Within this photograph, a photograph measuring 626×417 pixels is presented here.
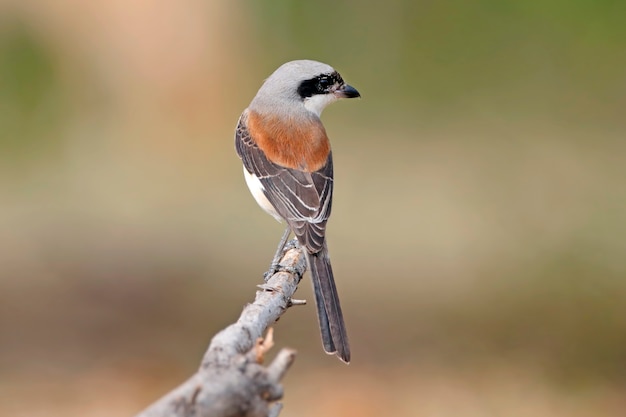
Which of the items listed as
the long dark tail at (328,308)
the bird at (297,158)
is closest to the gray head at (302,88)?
the bird at (297,158)

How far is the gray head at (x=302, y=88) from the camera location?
4051 millimetres

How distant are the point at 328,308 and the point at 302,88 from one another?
3.59 ft

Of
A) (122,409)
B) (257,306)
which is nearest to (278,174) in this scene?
(257,306)

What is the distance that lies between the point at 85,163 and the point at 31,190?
0.47 metres

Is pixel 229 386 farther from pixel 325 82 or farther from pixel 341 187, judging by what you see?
pixel 341 187

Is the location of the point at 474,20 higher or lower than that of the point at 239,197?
higher

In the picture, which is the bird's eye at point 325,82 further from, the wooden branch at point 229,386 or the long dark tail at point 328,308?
the wooden branch at point 229,386

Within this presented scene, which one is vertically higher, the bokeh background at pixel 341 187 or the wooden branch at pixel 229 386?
the bokeh background at pixel 341 187

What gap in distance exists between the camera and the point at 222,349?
81.9 inches

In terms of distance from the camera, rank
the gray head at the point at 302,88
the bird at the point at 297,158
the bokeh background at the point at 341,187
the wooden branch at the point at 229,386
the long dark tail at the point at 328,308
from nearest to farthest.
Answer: the wooden branch at the point at 229,386, the long dark tail at the point at 328,308, the bird at the point at 297,158, the gray head at the point at 302,88, the bokeh background at the point at 341,187

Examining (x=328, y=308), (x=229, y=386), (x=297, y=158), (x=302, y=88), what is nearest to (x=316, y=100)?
(x=302, y=88)

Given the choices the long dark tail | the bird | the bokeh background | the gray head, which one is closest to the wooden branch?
the long dark tail

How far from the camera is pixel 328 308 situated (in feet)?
10.8

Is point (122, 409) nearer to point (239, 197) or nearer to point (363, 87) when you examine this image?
point (239, 197)
